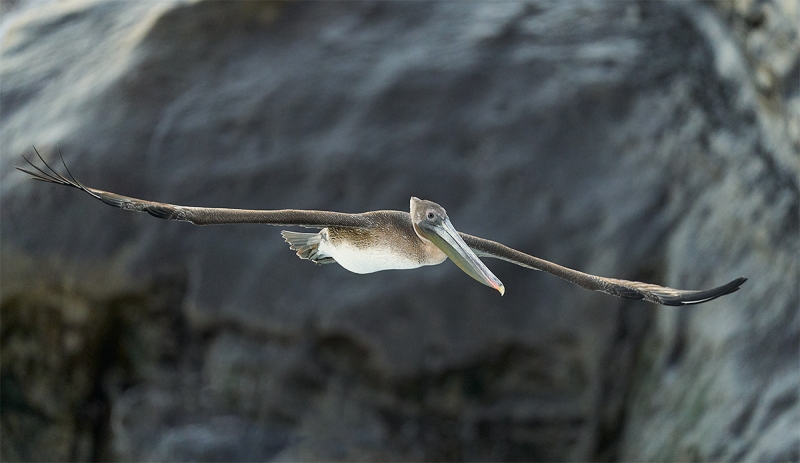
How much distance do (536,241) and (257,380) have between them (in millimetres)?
2475

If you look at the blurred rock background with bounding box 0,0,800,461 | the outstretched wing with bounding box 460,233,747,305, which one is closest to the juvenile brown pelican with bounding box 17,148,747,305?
the outstretched wing with bounding box 460,233,747,305

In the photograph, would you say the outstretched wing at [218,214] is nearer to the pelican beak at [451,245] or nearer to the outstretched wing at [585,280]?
the pelican beak at [451,245]

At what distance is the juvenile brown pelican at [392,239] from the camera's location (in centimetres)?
440

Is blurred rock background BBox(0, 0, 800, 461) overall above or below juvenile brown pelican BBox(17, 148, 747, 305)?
below

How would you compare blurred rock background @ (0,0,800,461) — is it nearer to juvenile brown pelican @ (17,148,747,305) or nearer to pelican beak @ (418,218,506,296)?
juvenile brown pelican @ (17,148,747,305)

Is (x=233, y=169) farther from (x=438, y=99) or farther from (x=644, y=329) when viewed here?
(x=644, y=329)

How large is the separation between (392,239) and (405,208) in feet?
12.8

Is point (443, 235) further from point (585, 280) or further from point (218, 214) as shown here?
point (218, 214)

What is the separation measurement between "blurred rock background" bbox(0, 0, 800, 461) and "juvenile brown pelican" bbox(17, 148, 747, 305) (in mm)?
2956

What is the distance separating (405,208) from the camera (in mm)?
8633

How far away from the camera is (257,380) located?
8367 millimetres

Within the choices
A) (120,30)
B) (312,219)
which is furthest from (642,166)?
(120,30)

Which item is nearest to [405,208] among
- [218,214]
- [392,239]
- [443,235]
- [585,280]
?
[585,280]

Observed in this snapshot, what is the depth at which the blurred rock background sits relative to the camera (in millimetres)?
8016
